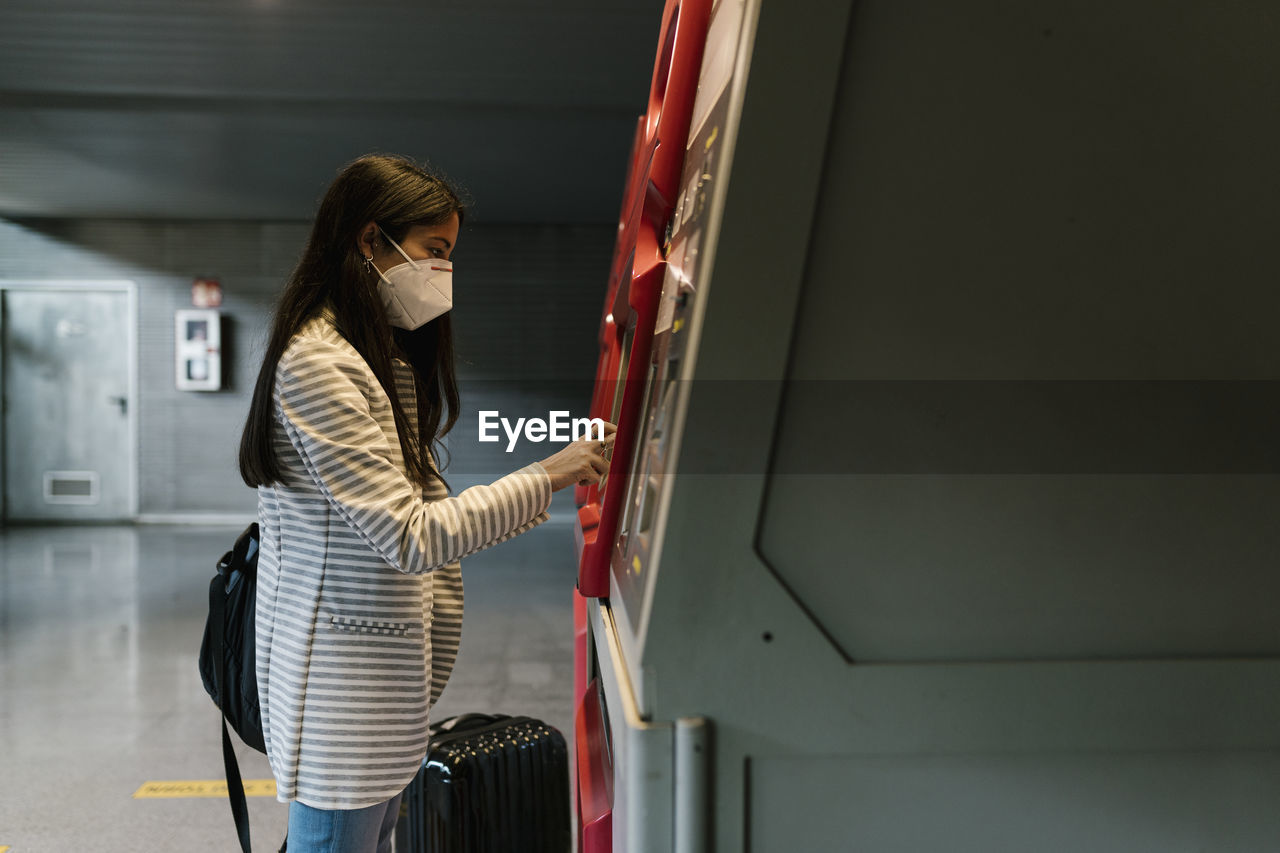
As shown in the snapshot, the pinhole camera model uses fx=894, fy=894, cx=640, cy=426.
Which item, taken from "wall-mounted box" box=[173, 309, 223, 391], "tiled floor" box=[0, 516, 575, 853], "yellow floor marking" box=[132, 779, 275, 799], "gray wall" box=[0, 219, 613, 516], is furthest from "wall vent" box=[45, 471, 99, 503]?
"yellow floor marking" box=[132, 779, 275, 799]

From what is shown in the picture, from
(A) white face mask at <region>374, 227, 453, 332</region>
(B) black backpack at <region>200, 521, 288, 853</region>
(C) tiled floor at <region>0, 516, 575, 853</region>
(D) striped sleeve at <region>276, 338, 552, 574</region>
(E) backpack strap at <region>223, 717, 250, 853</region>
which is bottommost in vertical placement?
(C) tiled floor at <region>0, 516, 575, 853</region>

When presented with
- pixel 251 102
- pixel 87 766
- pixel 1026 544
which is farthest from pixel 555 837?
pixel 251 102

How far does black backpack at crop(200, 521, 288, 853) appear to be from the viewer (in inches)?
57.7

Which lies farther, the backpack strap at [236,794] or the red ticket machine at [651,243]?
the backpack strap at [236,794]

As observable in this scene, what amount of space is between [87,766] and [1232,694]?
3.60 metres

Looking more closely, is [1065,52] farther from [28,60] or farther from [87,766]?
[28,60]

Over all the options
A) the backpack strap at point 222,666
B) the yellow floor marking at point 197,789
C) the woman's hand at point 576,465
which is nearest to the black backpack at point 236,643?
the backpack strap at point 222,666

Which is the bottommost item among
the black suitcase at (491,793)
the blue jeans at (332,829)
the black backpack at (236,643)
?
the black suitcase at (491,793)

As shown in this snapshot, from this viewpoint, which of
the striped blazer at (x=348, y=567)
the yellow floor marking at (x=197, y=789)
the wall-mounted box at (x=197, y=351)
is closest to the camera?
the striped blazer at (x=348, y=567)

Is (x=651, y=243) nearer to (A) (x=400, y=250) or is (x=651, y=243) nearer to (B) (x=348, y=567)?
(A) (x=400, y=250)

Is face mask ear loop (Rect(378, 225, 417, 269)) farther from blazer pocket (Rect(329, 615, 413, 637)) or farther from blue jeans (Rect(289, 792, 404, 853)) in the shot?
blue jeans (Rect(289, 792, 404, 853))

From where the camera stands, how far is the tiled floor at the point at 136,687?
9.15 feet

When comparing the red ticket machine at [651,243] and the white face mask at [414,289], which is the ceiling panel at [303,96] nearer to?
the white face mask at [414,289]

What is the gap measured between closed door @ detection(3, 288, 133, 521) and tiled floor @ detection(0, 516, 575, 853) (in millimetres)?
2305
